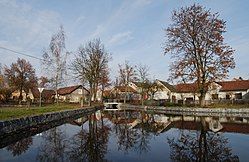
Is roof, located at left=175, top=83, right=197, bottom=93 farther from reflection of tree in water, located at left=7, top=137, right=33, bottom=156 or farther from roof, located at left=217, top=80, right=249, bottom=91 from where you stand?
reflection of tree in water, located at left=7, top=137, right=33, bottom=156

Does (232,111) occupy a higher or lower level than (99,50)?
lower

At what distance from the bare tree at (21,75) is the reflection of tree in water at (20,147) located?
50.4m

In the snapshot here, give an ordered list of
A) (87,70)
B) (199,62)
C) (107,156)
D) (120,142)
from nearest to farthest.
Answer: (107,156), (120,142), (199,62), (87,70)

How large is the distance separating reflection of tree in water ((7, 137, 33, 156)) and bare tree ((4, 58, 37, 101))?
50.4m

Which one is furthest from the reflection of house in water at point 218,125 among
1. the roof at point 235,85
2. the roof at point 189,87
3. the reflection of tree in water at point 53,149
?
the roof at point 235,85

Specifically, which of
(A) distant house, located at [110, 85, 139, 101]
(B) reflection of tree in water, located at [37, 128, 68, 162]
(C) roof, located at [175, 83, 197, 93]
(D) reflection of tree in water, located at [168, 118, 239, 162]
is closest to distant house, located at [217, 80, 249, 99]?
(C) roof, located at [175, 83, 197, 93]

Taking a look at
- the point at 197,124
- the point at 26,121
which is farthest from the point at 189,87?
the point at 26,121

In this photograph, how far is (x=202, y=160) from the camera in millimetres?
8891

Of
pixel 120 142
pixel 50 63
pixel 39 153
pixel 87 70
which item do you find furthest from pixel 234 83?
pixel 39 153

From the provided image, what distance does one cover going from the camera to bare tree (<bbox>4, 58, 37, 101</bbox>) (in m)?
60.9

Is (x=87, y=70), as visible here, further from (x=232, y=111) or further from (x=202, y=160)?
(x=202, y=160)

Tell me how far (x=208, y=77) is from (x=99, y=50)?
84.1ft

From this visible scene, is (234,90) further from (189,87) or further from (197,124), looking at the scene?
(197,124)

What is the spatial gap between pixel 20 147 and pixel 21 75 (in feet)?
176
